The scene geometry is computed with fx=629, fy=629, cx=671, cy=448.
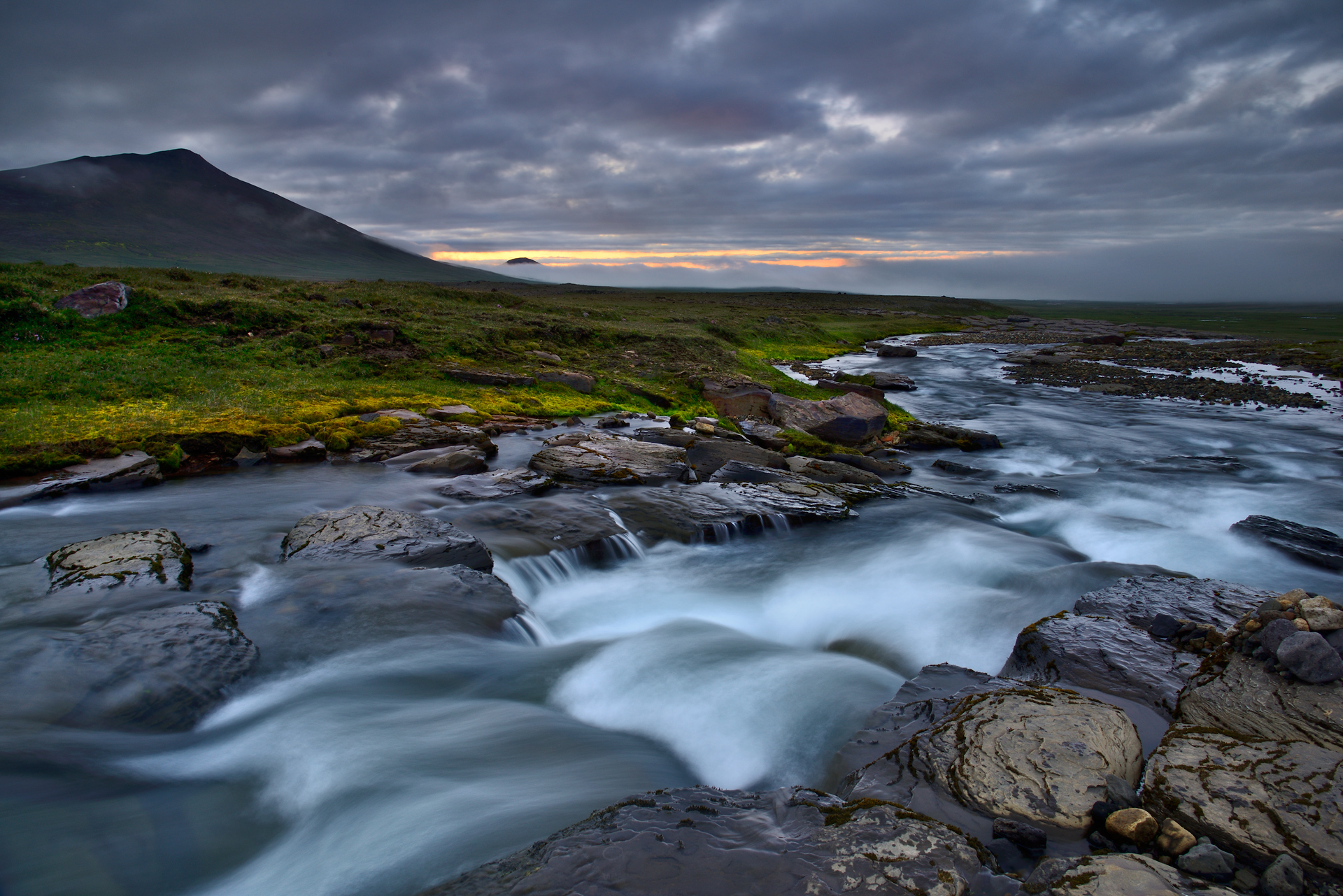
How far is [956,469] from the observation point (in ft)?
64.4

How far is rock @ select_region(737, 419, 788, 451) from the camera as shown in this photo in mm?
19031

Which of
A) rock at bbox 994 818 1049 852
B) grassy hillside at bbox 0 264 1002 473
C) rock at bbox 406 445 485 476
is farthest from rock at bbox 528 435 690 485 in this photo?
rock at bbox 994 818 1049 852

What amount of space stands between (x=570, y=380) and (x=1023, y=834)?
21081 millimetres

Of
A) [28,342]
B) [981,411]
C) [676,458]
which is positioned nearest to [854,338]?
[981,411]

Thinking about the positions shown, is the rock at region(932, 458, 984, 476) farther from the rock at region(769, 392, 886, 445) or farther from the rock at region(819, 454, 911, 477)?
the rock at region(769, 392, 886, 445)

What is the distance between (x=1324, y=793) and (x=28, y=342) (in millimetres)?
29573

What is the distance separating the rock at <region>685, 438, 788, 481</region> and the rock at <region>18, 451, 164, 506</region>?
1173 centimetres

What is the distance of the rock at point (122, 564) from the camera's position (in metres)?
8.38

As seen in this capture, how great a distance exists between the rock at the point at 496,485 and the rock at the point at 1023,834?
11.0 meters

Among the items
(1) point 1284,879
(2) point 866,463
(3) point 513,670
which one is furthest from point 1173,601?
(2) point 866,463

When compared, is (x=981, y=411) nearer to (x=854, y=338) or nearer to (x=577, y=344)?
(x=577, y=344)

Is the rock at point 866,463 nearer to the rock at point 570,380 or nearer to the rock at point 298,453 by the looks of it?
the rock at point 570,380

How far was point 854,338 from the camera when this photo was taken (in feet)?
217

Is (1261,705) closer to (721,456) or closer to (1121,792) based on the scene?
(1121,792)
